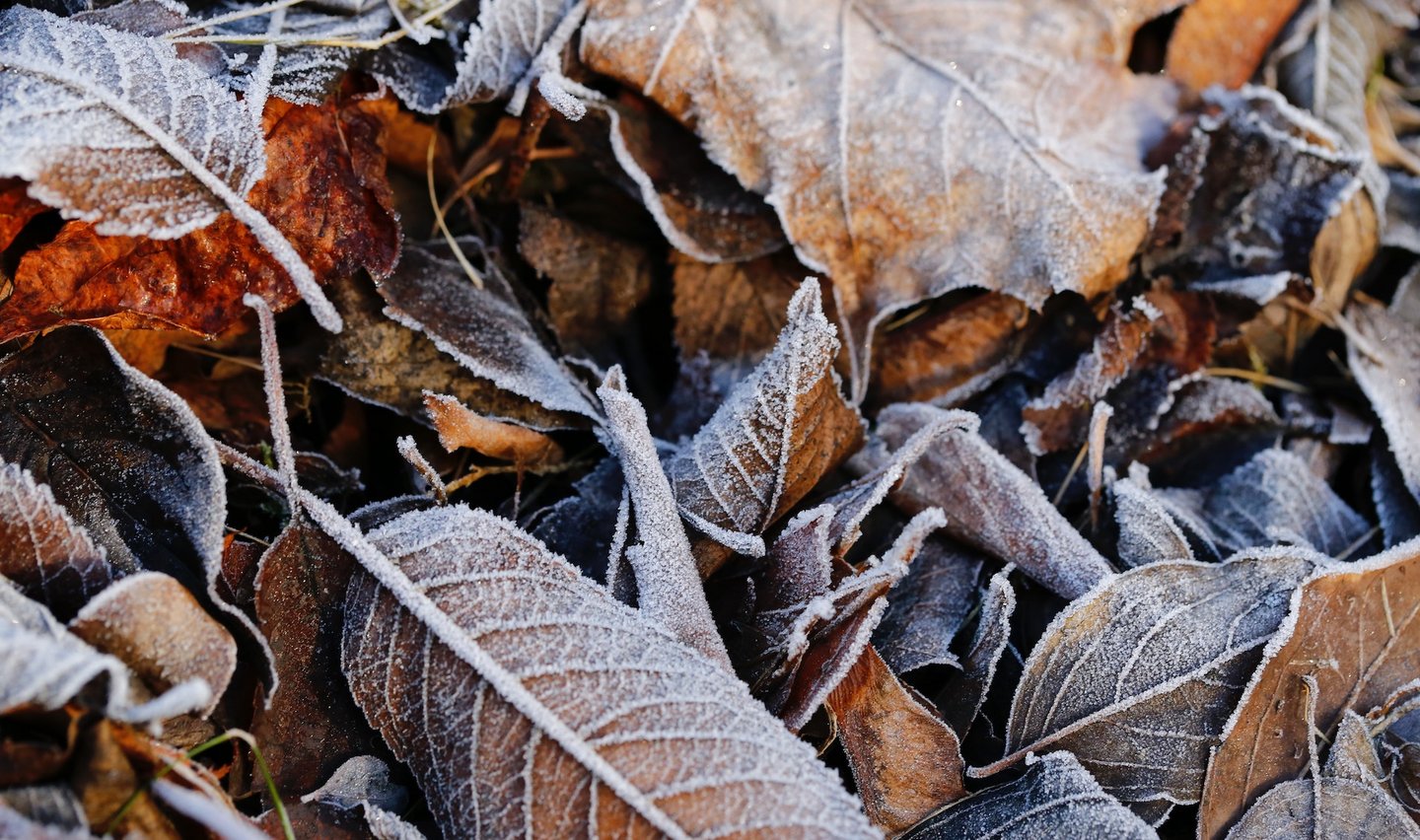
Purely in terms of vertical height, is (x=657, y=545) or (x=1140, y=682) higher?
(x=657, y=545)

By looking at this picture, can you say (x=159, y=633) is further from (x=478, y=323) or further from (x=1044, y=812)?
(x=1044, y=812)

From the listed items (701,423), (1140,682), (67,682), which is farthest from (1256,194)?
(67,682)

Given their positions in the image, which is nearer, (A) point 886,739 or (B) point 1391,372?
(A) point 886,739

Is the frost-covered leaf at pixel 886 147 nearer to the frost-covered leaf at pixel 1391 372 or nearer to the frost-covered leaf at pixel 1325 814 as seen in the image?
the frost-covered leaf at pixel 1391 372

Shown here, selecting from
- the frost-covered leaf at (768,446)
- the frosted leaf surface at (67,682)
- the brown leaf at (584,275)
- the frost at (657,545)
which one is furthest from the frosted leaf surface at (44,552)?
the brown leaf at (584,275)

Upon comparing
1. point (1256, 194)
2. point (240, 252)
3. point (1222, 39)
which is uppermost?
point (1222, 39)

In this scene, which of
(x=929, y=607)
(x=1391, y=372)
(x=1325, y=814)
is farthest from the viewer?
(x=1391, y=372)

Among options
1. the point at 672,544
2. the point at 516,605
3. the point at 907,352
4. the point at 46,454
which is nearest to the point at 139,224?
the point at 46,454
